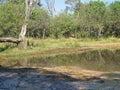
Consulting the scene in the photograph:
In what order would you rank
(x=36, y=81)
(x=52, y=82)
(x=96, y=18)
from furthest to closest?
(x=96, y=18) < (x=36, y=81) < (x=52, y=82)

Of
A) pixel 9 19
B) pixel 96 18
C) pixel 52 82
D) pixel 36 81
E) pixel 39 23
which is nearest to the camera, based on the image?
pixel 52 82

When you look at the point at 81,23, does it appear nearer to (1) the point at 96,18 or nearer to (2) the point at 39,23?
(1) the point at 96,18

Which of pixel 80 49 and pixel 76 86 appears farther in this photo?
pixel 80 49

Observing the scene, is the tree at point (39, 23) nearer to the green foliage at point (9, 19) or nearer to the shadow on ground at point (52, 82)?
the green foliage at point (9, 19)

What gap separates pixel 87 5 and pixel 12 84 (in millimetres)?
50115

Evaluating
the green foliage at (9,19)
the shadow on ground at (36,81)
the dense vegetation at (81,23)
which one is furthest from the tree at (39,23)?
the shadow on ground at (36,81)

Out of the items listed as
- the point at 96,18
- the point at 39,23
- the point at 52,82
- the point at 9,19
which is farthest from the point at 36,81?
the point at 39,23

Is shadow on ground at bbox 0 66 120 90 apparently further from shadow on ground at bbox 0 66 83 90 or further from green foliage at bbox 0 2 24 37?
green foliage at bbox 0 2 24 37

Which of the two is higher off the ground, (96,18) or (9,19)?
(96,18)

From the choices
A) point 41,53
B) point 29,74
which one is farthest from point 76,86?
point 41,53

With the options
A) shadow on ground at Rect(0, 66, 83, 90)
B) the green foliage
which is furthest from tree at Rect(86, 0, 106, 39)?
shadow on ground at Rect(0, 66, 83, 90)

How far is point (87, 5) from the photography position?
206ft

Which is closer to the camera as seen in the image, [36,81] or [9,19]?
[36,81]

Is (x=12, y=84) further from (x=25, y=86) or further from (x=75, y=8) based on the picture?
(x=75, y=8)
